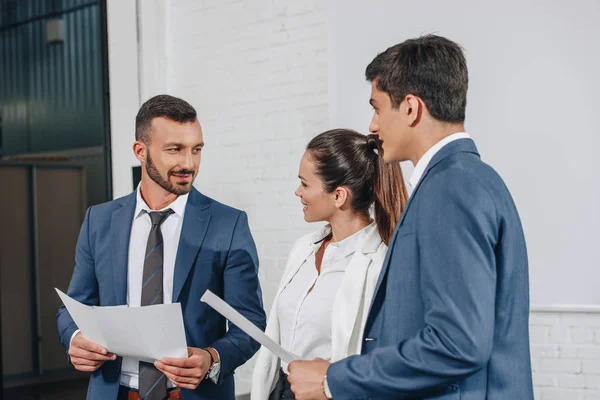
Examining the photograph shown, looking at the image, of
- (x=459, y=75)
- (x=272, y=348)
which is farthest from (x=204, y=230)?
(x=459, y=75)

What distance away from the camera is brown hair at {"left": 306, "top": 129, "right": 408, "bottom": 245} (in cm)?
207

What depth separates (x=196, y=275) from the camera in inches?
79.4

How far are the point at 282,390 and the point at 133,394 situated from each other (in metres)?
0.41

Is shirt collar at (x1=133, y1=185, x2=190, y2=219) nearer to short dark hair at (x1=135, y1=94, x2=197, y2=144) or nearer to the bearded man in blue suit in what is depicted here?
the bearded man in blue suit

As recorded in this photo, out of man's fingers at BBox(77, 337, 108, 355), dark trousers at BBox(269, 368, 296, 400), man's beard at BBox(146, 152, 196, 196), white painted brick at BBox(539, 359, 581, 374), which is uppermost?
man's beard at BBox(146, 152, 196, 196)

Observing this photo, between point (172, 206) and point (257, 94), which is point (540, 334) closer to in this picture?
point (172, 206)

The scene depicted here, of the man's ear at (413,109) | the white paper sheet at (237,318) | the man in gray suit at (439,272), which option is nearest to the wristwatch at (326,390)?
the man in gray suit at (439,272)

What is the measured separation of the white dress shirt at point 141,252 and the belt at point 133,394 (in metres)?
0.01

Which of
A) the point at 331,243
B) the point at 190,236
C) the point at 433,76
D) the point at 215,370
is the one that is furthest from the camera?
the point at 331,243

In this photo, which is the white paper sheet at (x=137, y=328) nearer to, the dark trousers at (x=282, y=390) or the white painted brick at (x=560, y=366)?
the dark trousers at (x=282, y=390)

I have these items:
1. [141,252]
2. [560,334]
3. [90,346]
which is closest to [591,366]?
[560,334]

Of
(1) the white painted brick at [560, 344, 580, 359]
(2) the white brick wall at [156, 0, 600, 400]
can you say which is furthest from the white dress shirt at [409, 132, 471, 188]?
(2) the white brick wall at [156, 0, 600, 400]

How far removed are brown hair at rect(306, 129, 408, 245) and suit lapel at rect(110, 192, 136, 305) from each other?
22.4 inches

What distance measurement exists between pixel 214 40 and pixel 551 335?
2203 millimetres
